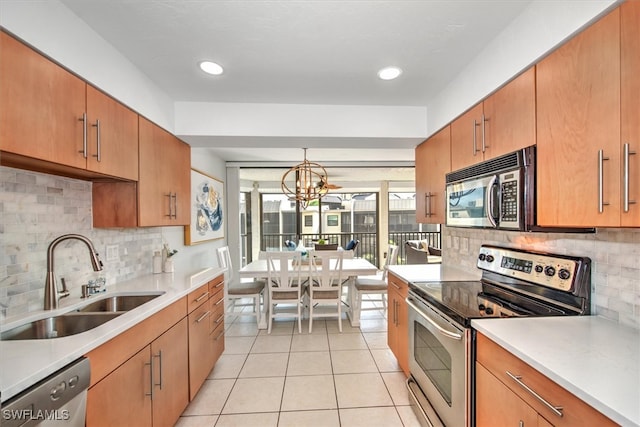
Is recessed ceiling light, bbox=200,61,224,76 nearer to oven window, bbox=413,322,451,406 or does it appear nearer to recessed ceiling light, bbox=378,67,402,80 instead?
recessed ceiling light, bbox=378,67,402,80

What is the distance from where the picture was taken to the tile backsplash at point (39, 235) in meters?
1.33

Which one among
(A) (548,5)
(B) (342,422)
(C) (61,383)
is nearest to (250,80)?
(A) (548,5)

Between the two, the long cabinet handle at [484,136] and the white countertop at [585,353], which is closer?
the white countertop at [585,353]

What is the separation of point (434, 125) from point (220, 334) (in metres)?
2.69

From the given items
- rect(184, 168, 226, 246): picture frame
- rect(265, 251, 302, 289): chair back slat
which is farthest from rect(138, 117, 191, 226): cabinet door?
rect(265, 251, 302, 289): chair back slat

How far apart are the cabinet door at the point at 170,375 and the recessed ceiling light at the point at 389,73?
7.15 feet

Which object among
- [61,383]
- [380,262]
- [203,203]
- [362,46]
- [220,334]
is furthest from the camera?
[380,262]

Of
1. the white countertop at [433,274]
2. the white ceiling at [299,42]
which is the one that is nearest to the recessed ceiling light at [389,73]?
the white ceiling at [299,42]

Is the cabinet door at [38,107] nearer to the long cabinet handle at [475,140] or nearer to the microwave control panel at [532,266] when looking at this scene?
the long cabinet handle at [475,140]

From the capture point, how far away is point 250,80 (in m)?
2.03

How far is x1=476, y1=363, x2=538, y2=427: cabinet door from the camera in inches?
39.6

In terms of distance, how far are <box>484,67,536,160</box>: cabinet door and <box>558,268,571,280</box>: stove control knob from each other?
0.65 metres

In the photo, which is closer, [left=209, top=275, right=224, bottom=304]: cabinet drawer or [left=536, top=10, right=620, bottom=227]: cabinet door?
[left=536, top=10, right=620, bottom=227]: cabinet door

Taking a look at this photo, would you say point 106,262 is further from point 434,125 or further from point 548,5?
point 548,5
